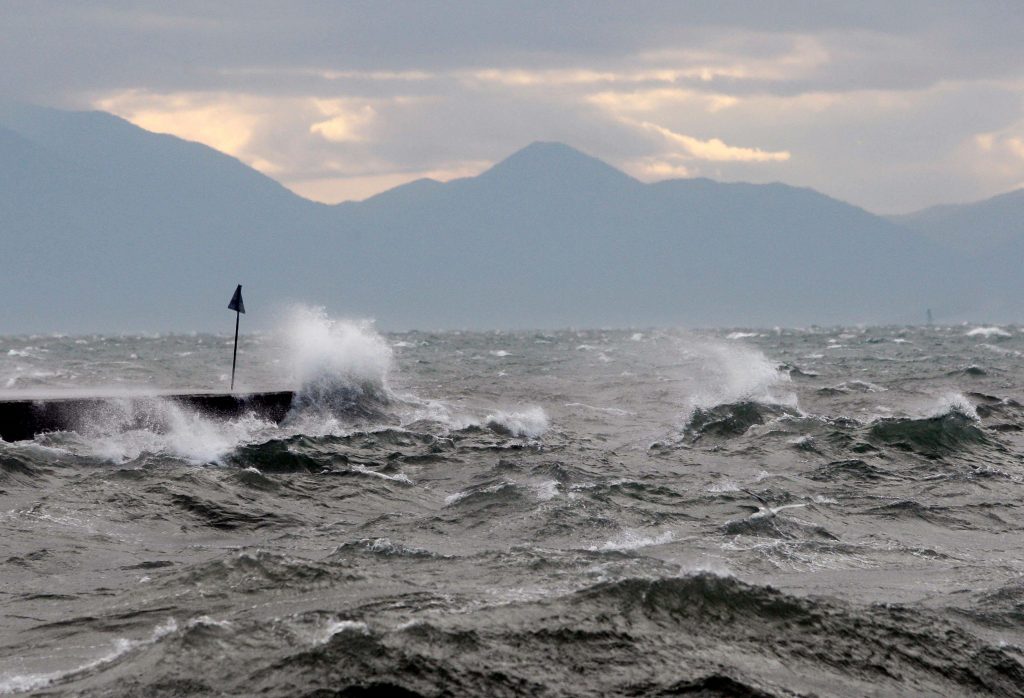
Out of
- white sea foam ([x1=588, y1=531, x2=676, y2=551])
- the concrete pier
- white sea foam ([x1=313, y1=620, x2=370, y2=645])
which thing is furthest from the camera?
the concrete pier

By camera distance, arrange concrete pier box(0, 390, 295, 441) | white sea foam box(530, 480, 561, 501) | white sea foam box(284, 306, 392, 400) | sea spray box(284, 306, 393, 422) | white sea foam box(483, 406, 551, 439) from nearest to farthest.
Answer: white sea foam box(530, 480, 561, 501) → concrete pier box(0, 390, 295, 441) → white sea foam box(483, 406, 551, 439) → sea spray box(284, 306, 393, 422) → white sea foam box(284, 306, 392, 400)

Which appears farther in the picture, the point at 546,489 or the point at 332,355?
the point at 332,355

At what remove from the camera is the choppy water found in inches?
297

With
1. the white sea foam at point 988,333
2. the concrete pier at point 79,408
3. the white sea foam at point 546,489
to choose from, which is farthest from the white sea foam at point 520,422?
the white sea foam at point 988,333

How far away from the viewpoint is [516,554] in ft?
34.8

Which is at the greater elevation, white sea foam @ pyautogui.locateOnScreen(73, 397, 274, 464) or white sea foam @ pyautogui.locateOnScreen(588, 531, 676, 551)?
white sea foam @ pyautogui.locateOnScreen(588, 531, 676, 551)

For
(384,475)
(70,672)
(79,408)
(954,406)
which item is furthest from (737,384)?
(70,672)

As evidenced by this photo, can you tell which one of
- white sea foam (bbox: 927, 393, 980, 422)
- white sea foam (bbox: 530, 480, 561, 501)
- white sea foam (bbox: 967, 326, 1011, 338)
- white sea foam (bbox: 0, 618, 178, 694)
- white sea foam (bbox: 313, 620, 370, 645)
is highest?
white sea foam (bbox: 967, 326, 1011, 338)

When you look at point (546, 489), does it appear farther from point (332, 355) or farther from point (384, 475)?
point (332, 355)

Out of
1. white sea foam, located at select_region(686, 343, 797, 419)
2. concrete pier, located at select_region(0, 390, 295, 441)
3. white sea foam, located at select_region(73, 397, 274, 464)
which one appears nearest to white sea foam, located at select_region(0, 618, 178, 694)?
white sea foam, located at select_region(73, 397, 274, 464)

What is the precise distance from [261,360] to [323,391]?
27.1 metres

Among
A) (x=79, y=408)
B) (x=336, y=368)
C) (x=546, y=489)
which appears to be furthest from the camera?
(x=336, y=368)

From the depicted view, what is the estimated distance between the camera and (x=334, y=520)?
1311 centimetres

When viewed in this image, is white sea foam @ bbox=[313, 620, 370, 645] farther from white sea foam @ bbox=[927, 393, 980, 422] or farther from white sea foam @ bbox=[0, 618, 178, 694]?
white sea foam @ bbox=[927, 393, 980, 422]
